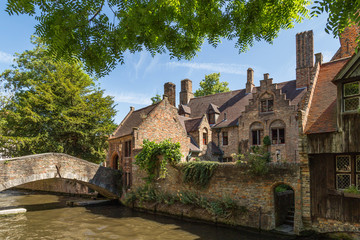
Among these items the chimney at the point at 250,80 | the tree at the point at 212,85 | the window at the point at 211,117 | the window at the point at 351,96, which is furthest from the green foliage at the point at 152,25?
the tree at the point at 212,85

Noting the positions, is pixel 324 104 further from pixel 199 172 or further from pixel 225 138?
pixel 225 138

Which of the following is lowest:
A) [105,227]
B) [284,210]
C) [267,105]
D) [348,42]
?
[105,227]

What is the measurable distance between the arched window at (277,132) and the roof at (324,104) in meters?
7.70

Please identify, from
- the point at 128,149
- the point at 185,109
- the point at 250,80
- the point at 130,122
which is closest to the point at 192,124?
the point at 185,109

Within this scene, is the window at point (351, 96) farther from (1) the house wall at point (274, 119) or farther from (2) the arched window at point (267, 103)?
(2) the arched window at point (267, 103)

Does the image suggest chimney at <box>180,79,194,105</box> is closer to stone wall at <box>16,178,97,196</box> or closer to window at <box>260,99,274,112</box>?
window at <box>260,99,274,112</box>

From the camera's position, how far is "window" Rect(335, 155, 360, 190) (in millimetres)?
9662

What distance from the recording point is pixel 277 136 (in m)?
20.9

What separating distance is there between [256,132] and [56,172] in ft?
49.3

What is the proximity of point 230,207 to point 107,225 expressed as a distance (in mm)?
6164

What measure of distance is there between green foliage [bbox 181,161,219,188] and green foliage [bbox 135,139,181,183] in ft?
3.61

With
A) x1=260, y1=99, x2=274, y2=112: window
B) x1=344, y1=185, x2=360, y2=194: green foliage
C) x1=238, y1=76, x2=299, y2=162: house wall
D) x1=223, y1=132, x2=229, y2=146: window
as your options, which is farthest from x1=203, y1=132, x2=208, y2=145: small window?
x1=344, y1=185, x2=360, y2=194: green foliage

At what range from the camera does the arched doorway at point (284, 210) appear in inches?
460

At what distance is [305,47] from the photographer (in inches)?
853
